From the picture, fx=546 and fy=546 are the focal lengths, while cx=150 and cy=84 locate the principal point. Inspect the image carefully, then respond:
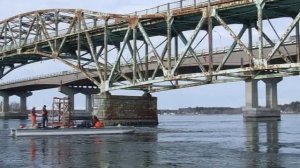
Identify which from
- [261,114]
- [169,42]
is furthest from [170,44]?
[261,114]

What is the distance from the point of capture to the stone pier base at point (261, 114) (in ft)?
399

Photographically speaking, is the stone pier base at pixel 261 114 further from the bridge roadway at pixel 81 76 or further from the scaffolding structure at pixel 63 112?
the scaffolding structure at pixel 63 112

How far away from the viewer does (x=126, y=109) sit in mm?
92875

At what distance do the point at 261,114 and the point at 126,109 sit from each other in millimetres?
42513

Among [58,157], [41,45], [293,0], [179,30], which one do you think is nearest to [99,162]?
[58,157]

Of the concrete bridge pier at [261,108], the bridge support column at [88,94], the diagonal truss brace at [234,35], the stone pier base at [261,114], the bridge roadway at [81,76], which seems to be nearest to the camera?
the diagonal truss brace at [234,35]

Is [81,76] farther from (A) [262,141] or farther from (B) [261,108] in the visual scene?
(A) [262,141]

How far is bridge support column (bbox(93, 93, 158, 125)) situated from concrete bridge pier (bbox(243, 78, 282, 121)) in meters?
29.5

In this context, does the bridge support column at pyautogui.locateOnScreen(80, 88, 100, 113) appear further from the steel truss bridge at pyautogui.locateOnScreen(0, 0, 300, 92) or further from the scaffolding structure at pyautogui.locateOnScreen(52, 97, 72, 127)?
the scaffolding structure at pyautogui.locateOnScreen(52, 97, 72, 127)

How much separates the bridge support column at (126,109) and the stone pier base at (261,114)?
31.4m

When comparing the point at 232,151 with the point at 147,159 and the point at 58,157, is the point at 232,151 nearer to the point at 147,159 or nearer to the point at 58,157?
the point at 147,159

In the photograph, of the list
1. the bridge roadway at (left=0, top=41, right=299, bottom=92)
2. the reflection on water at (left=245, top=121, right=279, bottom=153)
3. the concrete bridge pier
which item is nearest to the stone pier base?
the concrete bridge pier

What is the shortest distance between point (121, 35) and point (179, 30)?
1489 centimetres

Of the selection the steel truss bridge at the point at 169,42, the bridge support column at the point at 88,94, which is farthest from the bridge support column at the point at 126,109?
the bridge support column at the point at 88,94
